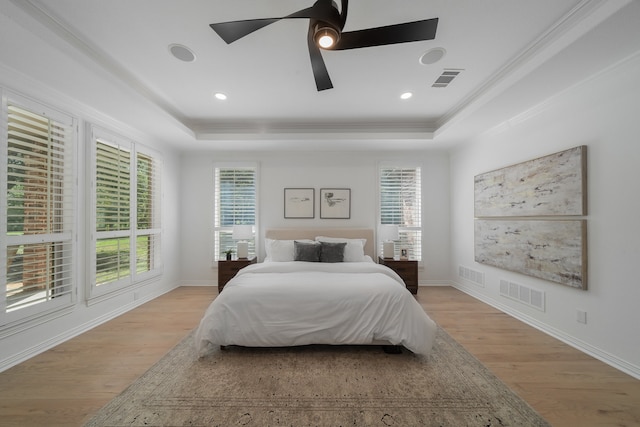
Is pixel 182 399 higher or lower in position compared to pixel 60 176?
lower

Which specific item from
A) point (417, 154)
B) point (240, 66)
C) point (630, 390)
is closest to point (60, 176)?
point (240, 66)

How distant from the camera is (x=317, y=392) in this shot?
6.06 ft

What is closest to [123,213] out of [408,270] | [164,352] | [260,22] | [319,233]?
[164,352]

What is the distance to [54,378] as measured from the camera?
2.00 meters

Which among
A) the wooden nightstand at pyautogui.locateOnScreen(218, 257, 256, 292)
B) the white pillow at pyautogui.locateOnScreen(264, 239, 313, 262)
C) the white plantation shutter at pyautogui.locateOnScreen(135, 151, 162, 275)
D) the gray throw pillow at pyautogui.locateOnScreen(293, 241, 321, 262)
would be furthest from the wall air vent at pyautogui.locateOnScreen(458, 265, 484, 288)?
the white plantation shutter at pyautogui.locateOnScreen(135, 151, 162, 275)

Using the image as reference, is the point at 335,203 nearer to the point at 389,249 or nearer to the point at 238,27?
the point at 389,249

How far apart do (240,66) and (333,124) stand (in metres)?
1.81

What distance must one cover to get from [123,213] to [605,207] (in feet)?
17.8

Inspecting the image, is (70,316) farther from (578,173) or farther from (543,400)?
(578,173)

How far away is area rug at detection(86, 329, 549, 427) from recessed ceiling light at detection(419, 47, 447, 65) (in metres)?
2.83

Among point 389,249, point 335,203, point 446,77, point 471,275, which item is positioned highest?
point 446,77

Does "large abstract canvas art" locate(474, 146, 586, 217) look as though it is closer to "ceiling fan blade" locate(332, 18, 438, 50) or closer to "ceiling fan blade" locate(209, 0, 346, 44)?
"ceiling fan blade" locate(332, 18, 438, 50)

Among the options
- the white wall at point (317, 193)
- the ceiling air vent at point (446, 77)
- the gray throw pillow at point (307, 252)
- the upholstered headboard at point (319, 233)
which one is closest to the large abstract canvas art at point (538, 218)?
the white wall at point (317, 193)

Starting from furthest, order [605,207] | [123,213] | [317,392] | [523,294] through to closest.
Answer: [123,213]
[523,294]
[605,207]
[317,392]
